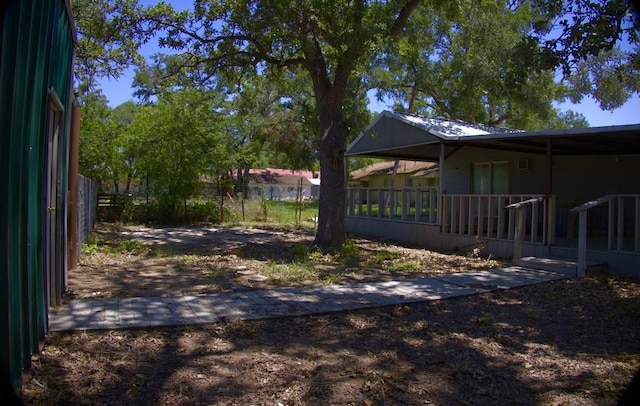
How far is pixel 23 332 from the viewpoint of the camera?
329cm

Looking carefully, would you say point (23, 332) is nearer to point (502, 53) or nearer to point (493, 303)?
point (493, 303)

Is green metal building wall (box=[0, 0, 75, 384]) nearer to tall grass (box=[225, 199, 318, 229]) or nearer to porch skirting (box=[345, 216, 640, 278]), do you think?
porch skirting (box=[345, 216, 640, 278])

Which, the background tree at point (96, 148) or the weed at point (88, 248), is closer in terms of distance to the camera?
A: the weed at point (88, 248)

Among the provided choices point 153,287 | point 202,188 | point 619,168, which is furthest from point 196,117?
point 619,168

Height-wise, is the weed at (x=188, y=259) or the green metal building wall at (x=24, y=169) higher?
the green metal building wall at (x=24, y=169)

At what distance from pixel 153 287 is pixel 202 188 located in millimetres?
11987

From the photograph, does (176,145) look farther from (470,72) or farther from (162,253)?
(470,72)

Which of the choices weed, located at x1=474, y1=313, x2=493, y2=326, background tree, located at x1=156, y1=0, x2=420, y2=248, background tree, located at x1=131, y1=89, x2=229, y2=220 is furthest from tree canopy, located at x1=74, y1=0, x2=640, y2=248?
weed, located at x1=474, y1=313, x2=493, y2=326

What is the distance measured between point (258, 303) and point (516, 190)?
34.8 ft

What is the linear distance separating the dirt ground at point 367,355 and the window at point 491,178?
24.8 ft

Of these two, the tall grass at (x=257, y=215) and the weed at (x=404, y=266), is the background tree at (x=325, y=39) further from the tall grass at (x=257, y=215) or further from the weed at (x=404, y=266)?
the tall grass at (x=257, y=215)

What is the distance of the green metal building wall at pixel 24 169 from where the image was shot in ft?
9.43

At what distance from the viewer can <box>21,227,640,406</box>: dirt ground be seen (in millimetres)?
3340

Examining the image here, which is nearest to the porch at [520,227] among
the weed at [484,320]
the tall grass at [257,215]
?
the weed at [484,320]
